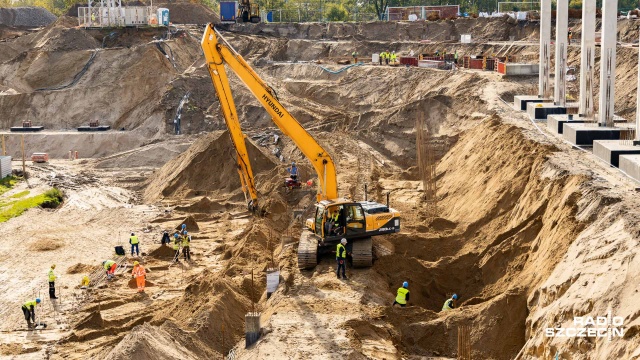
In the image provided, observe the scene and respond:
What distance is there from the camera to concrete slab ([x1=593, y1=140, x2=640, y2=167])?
1102 inches

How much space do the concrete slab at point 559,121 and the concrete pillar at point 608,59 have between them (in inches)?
83.3

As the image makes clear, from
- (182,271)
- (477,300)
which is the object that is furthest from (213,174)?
(477,300)

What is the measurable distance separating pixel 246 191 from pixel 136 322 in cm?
1432

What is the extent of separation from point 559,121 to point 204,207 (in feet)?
50.6

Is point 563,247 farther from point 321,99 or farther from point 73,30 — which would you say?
point 73,30

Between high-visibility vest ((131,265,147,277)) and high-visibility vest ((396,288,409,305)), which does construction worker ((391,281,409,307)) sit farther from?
high-visibility vest ((131,265,147,277))

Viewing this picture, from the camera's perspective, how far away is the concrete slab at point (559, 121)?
35188mm

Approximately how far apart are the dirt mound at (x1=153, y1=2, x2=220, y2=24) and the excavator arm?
49005 mm

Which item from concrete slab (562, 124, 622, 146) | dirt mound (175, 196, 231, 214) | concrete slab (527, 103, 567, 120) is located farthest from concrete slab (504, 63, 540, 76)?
concrete slab (562, 124, 622, 146)

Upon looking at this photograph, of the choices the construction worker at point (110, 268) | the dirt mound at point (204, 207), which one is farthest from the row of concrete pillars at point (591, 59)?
the construction worker at point (110, 268)

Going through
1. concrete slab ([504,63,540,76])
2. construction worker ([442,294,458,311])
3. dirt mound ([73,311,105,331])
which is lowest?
dirt mound ([73,311,105,331])

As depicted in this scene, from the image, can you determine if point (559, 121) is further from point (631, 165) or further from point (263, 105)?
point (263, 105)

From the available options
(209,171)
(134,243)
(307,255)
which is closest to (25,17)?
(209,171)

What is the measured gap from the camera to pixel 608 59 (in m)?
31.9
